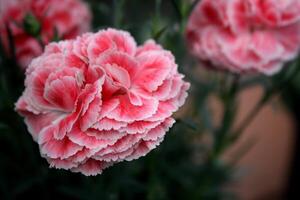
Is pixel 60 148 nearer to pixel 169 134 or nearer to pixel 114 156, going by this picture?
pixel 114 156

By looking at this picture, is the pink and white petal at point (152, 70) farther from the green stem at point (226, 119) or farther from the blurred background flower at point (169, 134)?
the green stem at point (226, 119)

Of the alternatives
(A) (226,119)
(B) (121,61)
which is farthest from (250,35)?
(B) (121,61)

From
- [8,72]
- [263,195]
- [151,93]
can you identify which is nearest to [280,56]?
[151,93]

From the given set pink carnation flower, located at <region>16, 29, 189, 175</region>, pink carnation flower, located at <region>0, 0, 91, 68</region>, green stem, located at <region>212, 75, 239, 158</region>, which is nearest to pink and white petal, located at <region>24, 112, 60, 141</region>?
pink carnation flower, located at <region>16, 29, 189, 175</region>

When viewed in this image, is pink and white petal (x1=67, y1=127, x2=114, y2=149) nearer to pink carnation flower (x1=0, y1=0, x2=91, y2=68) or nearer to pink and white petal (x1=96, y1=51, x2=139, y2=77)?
pink and white petal (x1=96, y1=51, x2=139, y2=77)

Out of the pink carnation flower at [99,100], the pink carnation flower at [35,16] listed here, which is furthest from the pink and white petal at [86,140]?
the pink carnation flower at [35,16]
